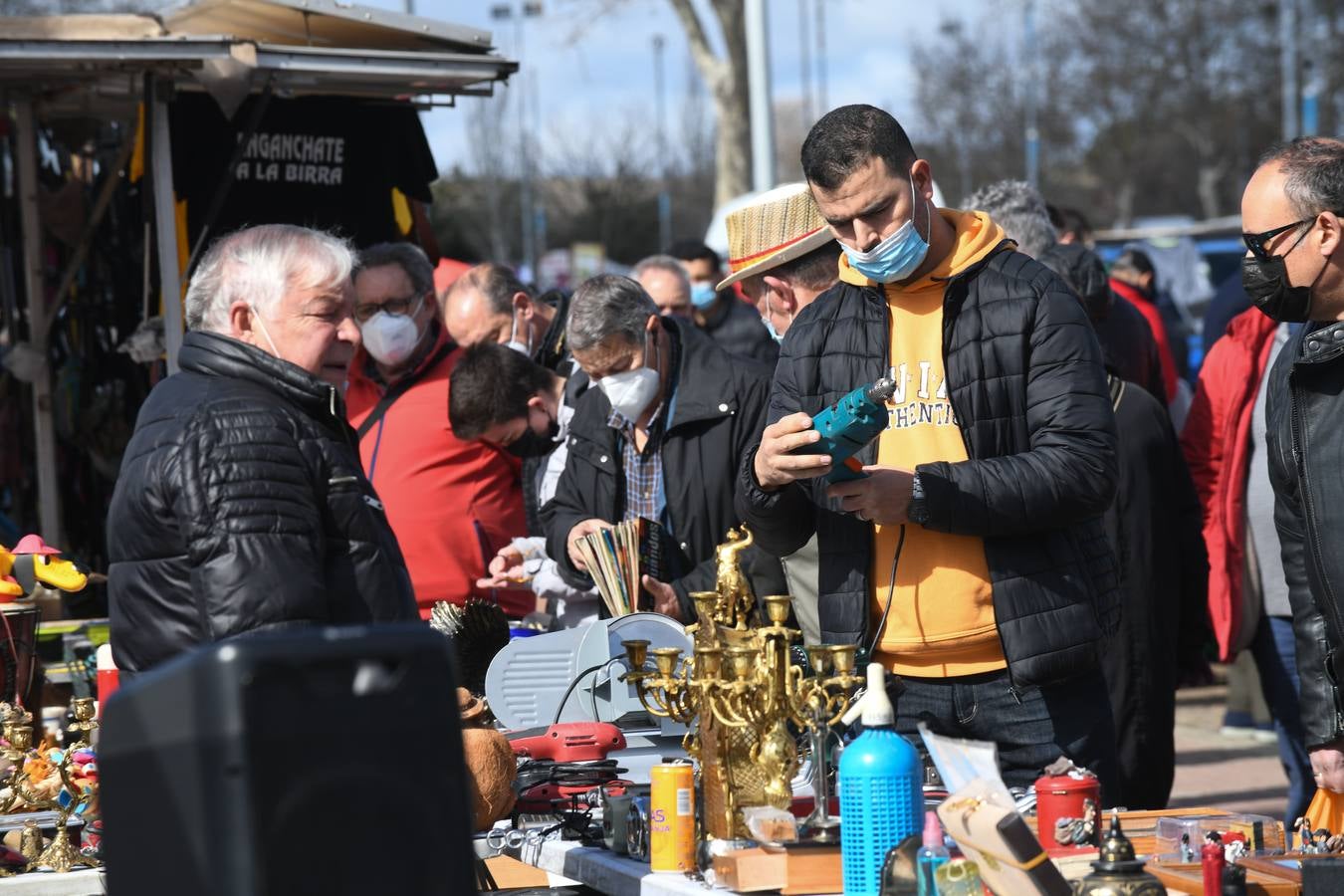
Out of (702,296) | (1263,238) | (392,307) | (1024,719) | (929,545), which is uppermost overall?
(702,296)

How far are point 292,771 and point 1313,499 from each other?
6.94 feet

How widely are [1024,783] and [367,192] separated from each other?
175 inches

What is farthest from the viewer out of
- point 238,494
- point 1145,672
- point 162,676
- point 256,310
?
point 1145,672

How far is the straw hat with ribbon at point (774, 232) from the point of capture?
4.19 metres

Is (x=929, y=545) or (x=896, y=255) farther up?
(x=896, y=255)

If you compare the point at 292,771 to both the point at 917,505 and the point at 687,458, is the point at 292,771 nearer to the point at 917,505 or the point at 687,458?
the point at 917,505

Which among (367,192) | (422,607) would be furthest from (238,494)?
(367,192)

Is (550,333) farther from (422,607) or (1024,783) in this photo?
(1024,783)

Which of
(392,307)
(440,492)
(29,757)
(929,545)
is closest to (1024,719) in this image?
(929,545)

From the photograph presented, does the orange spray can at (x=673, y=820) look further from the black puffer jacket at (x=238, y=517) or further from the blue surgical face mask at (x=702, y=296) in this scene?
the blue surgical face mask at (x=702, y=296)

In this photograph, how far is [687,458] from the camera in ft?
15.2

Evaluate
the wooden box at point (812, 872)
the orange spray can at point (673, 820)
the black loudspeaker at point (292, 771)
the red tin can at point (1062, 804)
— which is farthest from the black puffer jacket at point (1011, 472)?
the black loudspeaker at point (292, 771)

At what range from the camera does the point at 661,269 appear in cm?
718

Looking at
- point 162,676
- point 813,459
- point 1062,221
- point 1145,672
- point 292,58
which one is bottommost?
point 1145,672
